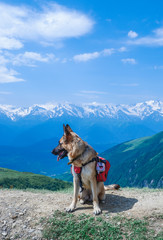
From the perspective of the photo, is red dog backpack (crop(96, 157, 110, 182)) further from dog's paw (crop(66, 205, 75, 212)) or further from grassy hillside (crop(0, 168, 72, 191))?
grassy hillside (crop(0, 168, 72, 191))

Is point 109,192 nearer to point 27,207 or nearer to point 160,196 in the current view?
point 160,196

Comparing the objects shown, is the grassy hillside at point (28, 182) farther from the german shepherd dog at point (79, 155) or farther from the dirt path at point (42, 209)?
the german shepherd dog at point (79, 155)

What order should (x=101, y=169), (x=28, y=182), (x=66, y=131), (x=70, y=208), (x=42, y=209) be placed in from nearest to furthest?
(x=66, y=131) < (x=101, y=169) < (x=70, y=208) < (x=42, y=209) < (x=28, y=182)

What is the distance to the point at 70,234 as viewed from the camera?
332 inches

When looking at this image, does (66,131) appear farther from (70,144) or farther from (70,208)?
(70,208)

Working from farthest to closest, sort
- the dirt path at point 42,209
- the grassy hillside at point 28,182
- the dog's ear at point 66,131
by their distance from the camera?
the grassy hillside at point 28,182 < the dog's ear at point 66,131 < the dirt path at point 42,209

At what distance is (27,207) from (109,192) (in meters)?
4.85

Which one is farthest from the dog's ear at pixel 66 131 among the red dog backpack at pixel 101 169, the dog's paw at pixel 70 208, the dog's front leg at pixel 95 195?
the dog's paw at pixel 70 208

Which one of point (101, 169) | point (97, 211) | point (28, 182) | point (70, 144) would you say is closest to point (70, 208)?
point (97, 211)

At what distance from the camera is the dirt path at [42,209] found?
8898mm

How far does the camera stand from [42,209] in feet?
33.6

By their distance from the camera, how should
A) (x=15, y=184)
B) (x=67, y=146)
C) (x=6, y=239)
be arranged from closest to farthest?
(x=6, y=239)
(x=67, y=146)
(x=15, y=184)

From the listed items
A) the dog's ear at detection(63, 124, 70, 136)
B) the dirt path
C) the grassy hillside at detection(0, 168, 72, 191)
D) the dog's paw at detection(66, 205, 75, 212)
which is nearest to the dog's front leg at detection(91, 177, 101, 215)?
the dirt path

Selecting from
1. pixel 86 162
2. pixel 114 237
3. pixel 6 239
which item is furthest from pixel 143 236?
pixel 6 239
